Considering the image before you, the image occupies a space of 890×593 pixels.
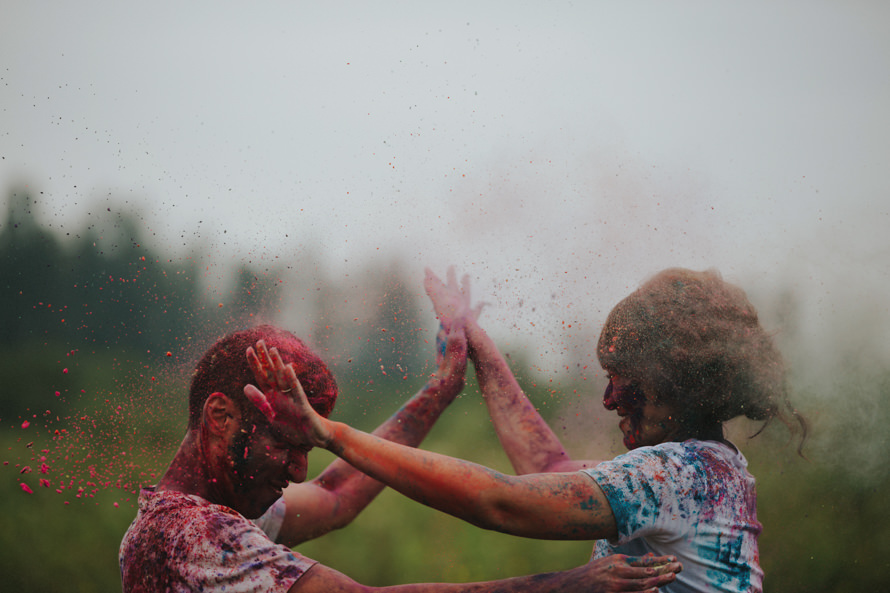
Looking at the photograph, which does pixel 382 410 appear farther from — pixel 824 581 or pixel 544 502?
pixel 824 581

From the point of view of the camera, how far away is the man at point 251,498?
6.12 feet

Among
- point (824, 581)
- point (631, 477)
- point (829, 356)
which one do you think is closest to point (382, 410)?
point (631, 477)

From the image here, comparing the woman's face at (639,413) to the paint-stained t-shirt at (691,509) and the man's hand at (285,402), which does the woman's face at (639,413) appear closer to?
the paint-stained t-shirt at (691,509)

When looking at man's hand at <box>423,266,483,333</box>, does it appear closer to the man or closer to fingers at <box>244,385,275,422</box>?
the man

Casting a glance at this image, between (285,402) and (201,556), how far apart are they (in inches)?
20.3

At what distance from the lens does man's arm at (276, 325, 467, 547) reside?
260 centimetres

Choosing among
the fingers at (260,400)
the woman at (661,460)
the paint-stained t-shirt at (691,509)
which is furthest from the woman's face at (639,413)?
the fingers at (260,400)

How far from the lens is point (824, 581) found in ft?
13.0

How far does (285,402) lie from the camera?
6.08 ft

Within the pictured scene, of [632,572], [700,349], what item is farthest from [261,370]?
[700,349]

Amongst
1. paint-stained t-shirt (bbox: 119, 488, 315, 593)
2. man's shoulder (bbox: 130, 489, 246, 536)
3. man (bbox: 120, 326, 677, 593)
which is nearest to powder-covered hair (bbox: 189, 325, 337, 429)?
man (bbox: 120, 326, 677, 593)

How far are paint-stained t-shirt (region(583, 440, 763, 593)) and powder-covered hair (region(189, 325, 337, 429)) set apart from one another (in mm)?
969

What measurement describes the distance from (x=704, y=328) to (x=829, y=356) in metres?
2.16

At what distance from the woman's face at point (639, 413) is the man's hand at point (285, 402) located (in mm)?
1126
